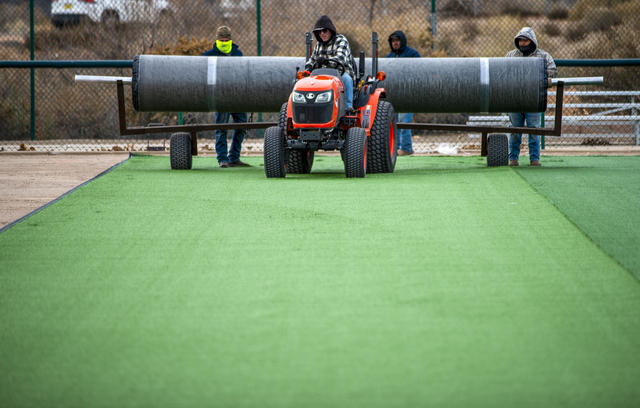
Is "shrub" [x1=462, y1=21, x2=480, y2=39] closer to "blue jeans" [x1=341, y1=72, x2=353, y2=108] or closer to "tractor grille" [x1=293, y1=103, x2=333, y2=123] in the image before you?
"blue jeans" [x1=341, y1=72, x2=353, y2=108]

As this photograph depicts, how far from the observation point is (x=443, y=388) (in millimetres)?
3443

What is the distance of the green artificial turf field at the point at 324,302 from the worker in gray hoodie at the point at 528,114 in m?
3.27

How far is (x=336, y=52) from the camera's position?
10.2 meters

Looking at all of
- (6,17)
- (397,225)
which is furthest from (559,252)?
(6,17)

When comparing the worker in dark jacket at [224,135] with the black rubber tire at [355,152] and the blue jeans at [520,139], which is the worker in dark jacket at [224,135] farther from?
the blue jeans at [520,139]


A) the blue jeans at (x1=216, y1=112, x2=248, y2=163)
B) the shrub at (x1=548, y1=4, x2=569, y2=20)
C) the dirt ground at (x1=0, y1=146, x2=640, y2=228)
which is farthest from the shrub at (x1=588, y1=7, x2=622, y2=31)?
the blue jeans at (x1=216, y1=112, x2=248, y2=163)

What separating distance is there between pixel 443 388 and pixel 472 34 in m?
22.5

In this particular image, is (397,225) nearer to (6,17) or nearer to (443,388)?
(443,388)

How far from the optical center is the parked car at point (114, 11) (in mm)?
18891

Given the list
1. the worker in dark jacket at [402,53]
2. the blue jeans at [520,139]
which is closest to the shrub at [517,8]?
the worker in dark jacket at [402,53]

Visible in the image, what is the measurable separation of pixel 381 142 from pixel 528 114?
2.50 meters

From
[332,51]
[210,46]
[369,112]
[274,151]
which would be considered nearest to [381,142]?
[369,112]

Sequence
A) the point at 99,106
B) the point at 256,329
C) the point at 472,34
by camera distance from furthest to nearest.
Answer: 1. the point at 472,34
2. the point at 99,106
3. the point at 256,329

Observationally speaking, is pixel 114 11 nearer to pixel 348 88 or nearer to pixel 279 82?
pixel 279 82
